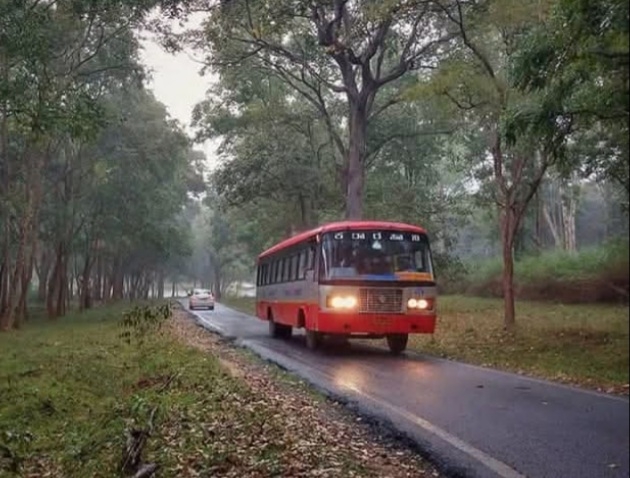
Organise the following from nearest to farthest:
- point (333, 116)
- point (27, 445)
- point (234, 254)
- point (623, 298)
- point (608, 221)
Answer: point (623, 298) → point (608, 221) → point (27, 445) → point (333, 116) → point (234, 254)

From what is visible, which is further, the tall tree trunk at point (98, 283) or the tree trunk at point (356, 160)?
the tall tree trunk at point (98, 283)

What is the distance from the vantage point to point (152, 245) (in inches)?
1299

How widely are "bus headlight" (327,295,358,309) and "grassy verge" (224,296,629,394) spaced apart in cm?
223

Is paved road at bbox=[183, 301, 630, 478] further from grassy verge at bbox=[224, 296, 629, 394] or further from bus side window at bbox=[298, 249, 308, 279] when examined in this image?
bus side window at bbox=[298, 249, 308, 279]

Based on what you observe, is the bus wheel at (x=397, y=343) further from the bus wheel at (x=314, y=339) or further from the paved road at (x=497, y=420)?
the paved road at (x=497, y=420)

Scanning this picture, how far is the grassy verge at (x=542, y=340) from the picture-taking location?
6.53ft

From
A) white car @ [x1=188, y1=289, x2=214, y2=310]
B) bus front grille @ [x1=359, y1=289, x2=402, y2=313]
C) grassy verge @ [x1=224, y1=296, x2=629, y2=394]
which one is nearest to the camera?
grassy verge @ [x1=224, y1=296, x2=629, y2=394]

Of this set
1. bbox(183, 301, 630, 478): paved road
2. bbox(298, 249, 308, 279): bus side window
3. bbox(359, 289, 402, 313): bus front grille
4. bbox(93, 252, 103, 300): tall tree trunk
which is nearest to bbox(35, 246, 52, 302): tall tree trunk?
bbox(93, 252, 103, 300): tall tree trunk

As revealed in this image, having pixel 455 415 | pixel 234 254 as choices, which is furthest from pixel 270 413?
pixel 234 254

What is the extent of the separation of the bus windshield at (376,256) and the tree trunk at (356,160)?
7.78 m

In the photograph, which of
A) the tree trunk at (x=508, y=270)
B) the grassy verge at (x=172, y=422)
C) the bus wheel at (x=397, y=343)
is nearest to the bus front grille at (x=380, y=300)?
the bus wheel at (x=397, y=343)

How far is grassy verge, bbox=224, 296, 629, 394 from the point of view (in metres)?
1.99

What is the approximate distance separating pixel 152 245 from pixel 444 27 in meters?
18.8

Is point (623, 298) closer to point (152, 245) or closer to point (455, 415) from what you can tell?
point (455, 415)
